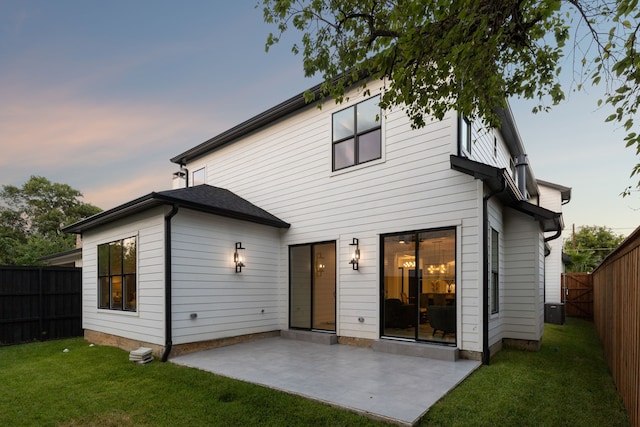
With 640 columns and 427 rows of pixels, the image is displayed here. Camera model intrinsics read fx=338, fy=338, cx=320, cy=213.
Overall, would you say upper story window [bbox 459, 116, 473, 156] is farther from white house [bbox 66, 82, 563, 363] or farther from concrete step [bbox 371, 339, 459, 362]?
concrete step [bbox 371, 339, 459, 362]

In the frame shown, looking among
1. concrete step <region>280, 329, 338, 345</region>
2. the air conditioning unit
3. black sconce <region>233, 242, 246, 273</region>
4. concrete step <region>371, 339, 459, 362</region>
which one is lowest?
the air conditioning unit

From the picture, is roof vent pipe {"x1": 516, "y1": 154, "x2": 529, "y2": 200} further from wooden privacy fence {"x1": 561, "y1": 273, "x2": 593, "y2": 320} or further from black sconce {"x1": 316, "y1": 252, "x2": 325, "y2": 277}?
black sconce {"x1": 316, "y1": 252, "x2": 325, "y2": 277}

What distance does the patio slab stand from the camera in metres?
3.91

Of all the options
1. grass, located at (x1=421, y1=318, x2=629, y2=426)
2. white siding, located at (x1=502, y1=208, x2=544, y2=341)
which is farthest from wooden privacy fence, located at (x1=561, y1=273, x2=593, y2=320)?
grass, located at (x1=421, y1=318, x2=629, y2=426)

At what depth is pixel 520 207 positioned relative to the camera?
723cm

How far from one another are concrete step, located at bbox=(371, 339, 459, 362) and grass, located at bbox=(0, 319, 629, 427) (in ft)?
1.77

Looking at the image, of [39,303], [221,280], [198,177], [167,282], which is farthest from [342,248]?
[39,303]

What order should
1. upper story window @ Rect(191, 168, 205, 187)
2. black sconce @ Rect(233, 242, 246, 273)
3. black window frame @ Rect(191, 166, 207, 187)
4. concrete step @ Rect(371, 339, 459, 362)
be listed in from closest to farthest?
concrete step @ Rect(371, 339, 459, 362) < black sconce @ Rect(233, 242, 246, 273) < black window frame @ Rect(191, 166, 207, 187) < upper story window @ Rect(191, 168, 205, 187)

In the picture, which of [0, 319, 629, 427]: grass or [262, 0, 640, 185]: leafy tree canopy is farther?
[0, 319, 629, 427]: grass

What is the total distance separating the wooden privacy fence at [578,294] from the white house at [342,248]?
781cm

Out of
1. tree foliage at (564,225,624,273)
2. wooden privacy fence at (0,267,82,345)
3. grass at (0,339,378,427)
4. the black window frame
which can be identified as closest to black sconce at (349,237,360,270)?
grass at (0,339,378,427)

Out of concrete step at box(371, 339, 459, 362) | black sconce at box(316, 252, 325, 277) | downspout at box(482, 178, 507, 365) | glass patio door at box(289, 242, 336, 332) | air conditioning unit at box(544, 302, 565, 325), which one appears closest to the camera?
downspout at box(482, 178, 507, 365)

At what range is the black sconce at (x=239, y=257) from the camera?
7.76 meters

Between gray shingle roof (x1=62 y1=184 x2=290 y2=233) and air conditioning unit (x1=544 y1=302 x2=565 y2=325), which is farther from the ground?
gray shingle roof (x1=62 y1=184 x2=290 y2=233)
